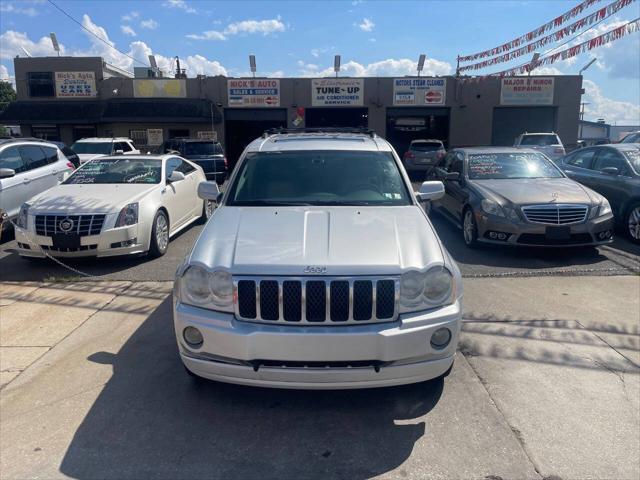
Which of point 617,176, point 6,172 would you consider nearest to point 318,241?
point 6,172

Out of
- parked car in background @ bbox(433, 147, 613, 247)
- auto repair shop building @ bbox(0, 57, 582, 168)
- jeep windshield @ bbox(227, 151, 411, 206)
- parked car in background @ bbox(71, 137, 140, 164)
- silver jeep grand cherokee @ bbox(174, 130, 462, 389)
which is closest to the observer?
silver jeep grand cherokee @ bbox(174, 130, 462, 389)

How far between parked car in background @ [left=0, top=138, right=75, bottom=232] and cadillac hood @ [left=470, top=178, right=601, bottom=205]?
7.77 metres

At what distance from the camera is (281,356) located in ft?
10.3

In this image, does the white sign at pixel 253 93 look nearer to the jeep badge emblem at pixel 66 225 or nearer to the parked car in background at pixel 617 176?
the parked car in background at pixel 617 176

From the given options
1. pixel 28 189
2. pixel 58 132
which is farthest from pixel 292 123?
pixel 28 189

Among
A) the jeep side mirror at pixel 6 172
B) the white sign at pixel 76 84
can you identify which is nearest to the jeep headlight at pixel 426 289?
the jeep side mirror at pixel 6 172

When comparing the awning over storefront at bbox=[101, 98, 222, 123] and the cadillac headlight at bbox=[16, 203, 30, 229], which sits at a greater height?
the awning over storefront at bbox=[101, 98, 222, 123]

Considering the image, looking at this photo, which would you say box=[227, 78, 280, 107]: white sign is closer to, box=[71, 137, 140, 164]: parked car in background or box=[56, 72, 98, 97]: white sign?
box=[56, 72, 98, 97]: white sign

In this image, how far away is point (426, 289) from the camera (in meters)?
3.36

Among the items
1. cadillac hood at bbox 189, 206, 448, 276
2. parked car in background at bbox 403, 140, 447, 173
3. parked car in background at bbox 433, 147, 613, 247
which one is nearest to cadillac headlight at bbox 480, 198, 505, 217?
parked car in background at bbox 433, 147, 613, 247

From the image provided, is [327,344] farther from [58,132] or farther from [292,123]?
[58,132]

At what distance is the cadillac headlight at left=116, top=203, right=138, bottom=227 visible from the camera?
23.1ft

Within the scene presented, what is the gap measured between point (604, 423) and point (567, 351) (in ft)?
3.70

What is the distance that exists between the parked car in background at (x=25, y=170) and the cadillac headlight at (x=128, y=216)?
120 inches
